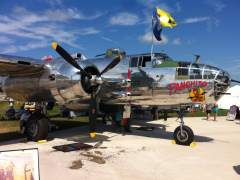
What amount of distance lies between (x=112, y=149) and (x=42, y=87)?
3.71 metres

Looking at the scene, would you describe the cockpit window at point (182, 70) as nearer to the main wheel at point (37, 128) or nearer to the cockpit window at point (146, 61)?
the cockpit window at point (146, 61)

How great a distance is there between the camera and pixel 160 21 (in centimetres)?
1355

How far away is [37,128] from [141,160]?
4.93 metres

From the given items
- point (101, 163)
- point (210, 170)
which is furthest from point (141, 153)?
point (210, 170)

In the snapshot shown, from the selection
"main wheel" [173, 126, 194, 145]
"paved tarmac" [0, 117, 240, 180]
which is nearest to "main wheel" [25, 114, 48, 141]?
"paved tarmac" [0, 117, 240, 180]

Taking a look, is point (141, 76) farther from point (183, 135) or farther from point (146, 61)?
point (183, 135)

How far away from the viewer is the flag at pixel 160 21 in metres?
13.5

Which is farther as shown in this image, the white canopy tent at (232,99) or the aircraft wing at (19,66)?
the white canopy tent at (232,99)

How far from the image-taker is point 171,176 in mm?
7113

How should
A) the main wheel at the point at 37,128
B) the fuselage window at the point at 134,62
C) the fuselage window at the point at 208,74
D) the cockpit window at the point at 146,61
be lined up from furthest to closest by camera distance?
the fuselage window at the point at 134,62, the cockpit window at the point at 146,61, the main wheel at the point at 37,128, the fuselage window at the point at 208,74

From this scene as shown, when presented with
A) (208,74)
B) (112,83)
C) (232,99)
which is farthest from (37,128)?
(232,99)

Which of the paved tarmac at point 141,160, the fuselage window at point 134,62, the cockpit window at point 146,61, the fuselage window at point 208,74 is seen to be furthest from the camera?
the fuselage window at point 134,62

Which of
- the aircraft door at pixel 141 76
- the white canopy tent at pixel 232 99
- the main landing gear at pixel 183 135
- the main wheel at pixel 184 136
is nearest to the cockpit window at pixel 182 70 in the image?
the aircraft door at pixel 141 76

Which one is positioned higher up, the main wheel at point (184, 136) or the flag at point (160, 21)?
the flag at point (160, 21)
